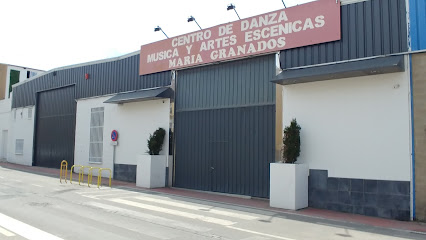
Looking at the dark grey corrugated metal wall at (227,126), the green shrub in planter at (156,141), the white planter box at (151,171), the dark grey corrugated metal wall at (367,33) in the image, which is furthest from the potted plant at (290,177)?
the green shrub in planter at (156,141)

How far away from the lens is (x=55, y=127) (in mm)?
24969

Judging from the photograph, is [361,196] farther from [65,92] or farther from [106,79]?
[65,92]

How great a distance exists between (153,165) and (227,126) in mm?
3934

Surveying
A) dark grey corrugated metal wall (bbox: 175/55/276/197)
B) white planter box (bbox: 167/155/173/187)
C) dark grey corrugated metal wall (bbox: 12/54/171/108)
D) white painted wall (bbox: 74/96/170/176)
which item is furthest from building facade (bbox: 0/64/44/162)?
dark grey corrugated metal wall (bbox: 175/55/276/197)

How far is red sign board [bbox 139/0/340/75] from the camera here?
1239 centimetres

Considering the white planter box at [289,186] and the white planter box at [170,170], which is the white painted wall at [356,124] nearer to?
the white planter box at [289,186]

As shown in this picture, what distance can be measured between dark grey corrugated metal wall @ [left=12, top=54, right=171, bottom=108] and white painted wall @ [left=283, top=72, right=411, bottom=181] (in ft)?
24.7

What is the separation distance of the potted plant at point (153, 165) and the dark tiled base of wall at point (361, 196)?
7.13m

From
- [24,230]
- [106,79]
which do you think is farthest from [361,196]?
[106,79]

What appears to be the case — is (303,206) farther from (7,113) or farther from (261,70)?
(7,113)

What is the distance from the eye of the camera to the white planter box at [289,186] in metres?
11.6

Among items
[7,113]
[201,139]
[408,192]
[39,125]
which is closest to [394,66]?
[408,192]

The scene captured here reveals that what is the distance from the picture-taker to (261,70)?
1420cm

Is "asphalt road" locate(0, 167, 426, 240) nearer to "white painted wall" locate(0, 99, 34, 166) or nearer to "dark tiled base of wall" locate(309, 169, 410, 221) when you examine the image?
"dark tiled base of wall" locate(309, 169, 410, 221)
